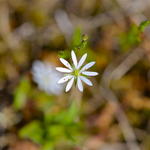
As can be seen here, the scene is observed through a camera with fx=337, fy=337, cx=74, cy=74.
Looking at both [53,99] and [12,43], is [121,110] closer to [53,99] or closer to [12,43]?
[53,99]

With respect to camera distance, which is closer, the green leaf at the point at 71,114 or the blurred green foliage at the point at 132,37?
the blurred green foliage at the point at 132,37

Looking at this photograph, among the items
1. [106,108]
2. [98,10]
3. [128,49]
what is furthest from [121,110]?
[98,10]

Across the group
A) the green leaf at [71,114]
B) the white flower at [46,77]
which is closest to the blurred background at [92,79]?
the white flower at [46,77]

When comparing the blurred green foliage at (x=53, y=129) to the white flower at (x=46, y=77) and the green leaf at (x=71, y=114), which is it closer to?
the green leaf at (x=71, y=114)

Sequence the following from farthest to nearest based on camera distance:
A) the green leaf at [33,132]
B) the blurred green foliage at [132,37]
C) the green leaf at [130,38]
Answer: the green leaf at [33,132], the green leaf at [130,38], the blurred green foliage at [132,37]

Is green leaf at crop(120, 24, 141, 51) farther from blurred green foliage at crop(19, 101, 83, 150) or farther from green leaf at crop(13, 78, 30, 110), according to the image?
green leaf at crop(13, 78, 30, 110)

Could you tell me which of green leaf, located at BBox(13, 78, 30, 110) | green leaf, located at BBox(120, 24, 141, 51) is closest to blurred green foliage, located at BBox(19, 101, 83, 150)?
green leaf, located at BBox(13, 78, 30, 110)

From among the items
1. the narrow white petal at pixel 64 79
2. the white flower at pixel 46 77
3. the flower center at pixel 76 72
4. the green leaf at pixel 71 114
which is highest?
the white flower at pixel 46 77
